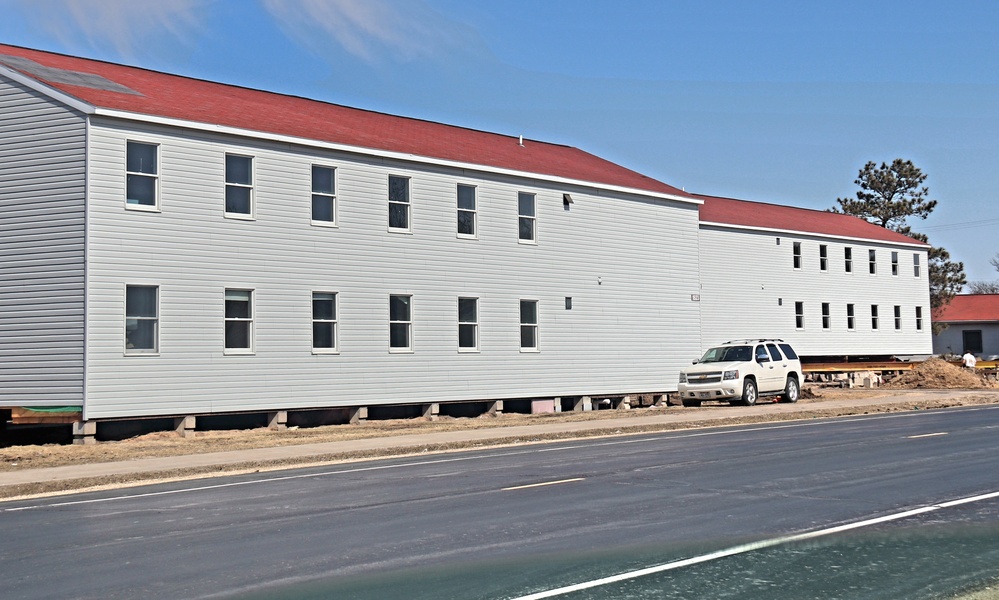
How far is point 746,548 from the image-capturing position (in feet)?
29.1

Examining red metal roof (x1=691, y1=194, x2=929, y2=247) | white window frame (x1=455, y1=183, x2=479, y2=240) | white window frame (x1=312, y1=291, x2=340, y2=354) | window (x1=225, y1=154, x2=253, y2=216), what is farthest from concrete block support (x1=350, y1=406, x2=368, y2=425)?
red metal roof (x1=691, y1=194, x2=929, y2=247)

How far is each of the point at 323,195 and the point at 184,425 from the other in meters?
6.82

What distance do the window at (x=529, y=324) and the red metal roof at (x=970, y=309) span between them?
59200 millimetres

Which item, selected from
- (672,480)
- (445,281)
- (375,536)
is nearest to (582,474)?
(672,480)

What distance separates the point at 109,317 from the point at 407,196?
354 inches

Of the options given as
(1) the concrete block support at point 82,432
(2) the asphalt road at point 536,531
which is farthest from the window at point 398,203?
(2) the asphalt road at point 536,531

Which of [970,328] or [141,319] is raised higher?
[970,328]

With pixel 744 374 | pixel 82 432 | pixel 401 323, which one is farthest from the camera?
pixel 744 374

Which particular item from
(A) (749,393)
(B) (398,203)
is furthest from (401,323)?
(A) (749,393)

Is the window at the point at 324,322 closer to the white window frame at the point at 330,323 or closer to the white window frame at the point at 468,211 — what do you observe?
the white window frame at the point at 330,323

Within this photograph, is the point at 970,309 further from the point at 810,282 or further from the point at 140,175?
the point at 140,175

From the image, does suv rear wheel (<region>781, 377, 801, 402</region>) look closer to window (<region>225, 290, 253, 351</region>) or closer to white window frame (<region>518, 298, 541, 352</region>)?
white window frame (<region>518, 298, 541, 352</region>)

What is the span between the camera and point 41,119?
22922mm

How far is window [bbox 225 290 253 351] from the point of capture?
2469 centimetres
